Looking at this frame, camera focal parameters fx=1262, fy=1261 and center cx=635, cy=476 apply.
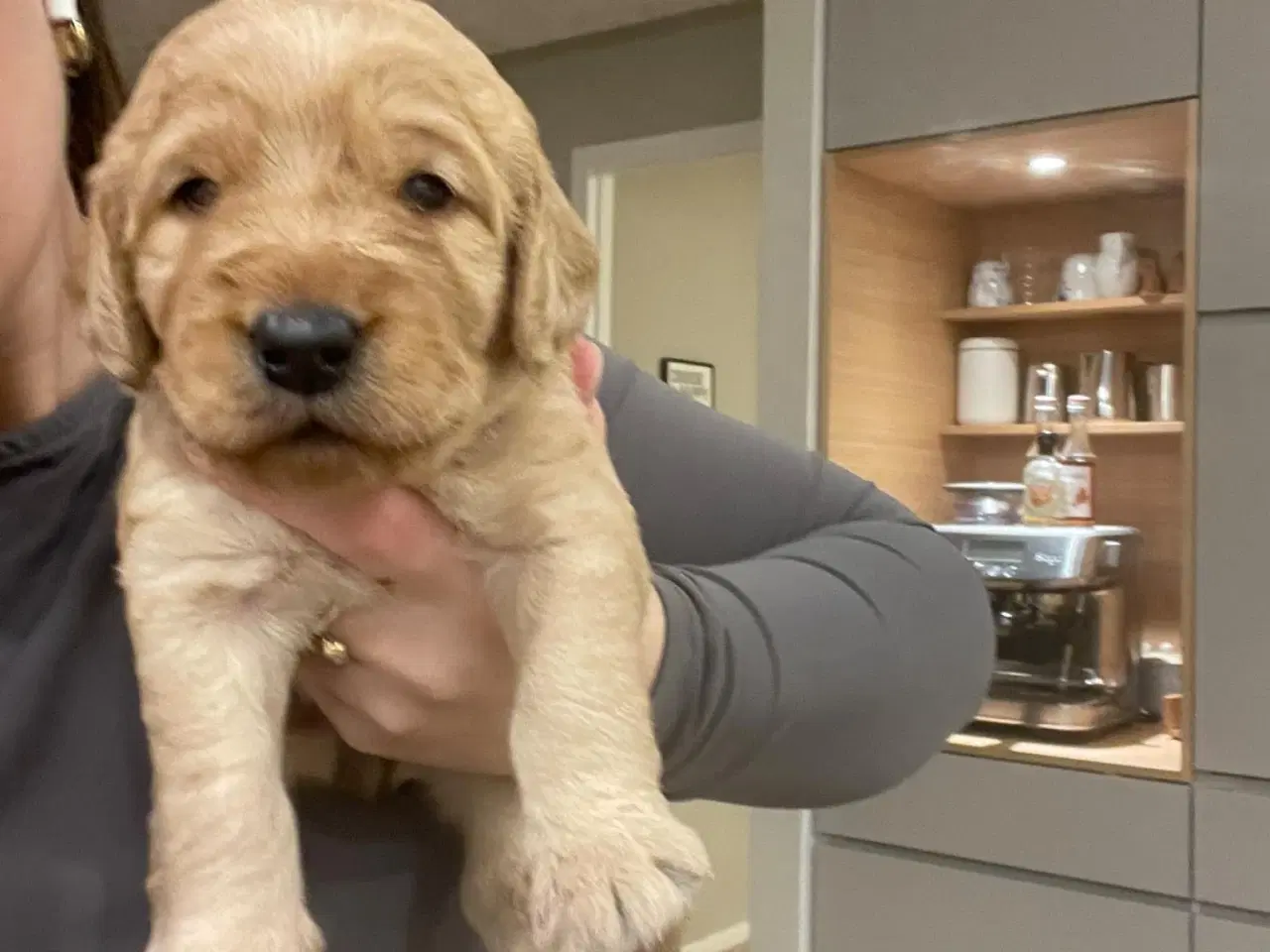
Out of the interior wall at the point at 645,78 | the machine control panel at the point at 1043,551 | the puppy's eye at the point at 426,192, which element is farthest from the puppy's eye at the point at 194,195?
the interior wall at the point at 645,78

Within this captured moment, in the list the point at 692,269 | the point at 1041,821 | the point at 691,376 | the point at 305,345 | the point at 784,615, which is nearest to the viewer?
the point at 305,345

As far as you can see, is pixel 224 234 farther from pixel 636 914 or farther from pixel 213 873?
pixel 636 914

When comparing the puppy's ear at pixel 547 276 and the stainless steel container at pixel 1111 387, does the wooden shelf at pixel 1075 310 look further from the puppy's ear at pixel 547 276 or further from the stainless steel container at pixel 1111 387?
the puppy's ear at pixel 547 276

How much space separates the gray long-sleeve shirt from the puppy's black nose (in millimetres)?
321

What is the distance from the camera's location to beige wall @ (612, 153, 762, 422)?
193 inches

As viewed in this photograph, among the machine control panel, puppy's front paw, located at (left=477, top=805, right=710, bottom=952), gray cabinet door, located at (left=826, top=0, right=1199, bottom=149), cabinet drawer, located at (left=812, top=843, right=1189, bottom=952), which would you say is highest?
gray cabinet door, located at (left=826, top=0, right=1199, bottom=149)

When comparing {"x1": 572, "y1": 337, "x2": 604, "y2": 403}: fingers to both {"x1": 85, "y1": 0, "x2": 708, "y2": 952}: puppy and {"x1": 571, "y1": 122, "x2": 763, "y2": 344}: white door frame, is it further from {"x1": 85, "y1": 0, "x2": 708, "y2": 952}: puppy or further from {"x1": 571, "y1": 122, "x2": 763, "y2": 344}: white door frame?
{"x1": 571, "y1": 122, "x2": 763, "y2": 344}: white door frame

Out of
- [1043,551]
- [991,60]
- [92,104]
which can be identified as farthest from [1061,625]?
[92,104]

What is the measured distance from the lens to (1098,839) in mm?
2590

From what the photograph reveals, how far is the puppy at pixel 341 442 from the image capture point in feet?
2.88

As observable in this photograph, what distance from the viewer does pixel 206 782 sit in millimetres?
932

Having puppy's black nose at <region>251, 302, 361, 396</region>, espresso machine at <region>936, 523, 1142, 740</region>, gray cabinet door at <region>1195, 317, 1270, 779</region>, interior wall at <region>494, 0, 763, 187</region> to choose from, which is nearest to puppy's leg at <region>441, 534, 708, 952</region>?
puppy's black nose at <region>251, 302, 361, 396</region>

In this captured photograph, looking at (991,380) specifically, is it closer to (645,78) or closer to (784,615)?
(645,78)

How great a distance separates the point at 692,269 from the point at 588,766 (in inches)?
173
